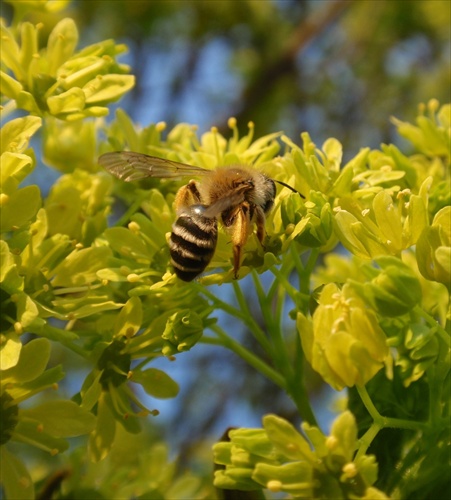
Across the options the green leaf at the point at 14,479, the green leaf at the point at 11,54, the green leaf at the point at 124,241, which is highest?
the green leaf at the point at 11,54

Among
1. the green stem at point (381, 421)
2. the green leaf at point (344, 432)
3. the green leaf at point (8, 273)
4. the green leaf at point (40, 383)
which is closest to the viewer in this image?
the green leaf at point (344, 432)

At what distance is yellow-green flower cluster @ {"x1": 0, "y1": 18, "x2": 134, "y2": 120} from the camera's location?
189 cm

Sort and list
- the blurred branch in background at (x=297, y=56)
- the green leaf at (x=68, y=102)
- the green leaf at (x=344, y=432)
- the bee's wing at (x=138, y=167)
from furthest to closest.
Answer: the blurred branch in background at (x=297, y=56) → the bee's wing at (x=138, y=167) → the green leaf at (x=68, y=102) → the green leaf at (x=344, y=432)

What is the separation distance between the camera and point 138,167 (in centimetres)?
199

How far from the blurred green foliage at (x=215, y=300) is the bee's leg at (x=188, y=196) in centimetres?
4

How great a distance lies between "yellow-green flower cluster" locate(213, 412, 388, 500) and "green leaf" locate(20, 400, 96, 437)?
0.41 meters

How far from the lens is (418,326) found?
4.96 ft

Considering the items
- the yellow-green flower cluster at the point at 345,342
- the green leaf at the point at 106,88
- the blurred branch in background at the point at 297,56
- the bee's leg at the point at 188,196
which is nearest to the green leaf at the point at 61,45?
the green leaf at the point at 106,88

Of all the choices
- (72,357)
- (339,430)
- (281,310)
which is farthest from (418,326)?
(72,357)

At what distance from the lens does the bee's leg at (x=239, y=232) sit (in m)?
1.70

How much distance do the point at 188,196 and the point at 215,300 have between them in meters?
0.29

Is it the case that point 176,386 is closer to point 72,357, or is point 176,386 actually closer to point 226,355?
point 72,357

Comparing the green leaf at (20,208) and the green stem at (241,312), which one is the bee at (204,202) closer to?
the green stem at (241,312)

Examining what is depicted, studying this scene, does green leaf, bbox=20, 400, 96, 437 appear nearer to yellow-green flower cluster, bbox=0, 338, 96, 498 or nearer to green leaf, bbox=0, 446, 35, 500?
yellow-green flower cluster, bbox=0, 338, 96, 498
